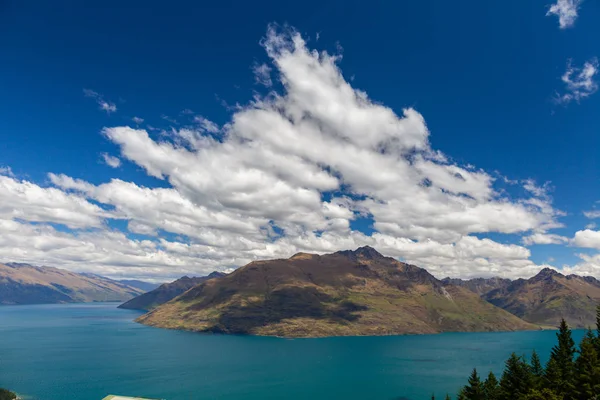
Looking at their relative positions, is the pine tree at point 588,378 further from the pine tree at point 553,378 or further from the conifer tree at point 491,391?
the conifer tree at point 491,391

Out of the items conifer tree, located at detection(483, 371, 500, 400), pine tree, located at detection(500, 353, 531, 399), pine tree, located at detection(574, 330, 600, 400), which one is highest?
pine tree, located at detection(574, 330, 600, 400)

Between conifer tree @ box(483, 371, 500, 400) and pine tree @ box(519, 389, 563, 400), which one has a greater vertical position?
pine tree @ box(519, 389, 563, 400)

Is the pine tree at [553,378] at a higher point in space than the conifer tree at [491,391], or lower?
higher

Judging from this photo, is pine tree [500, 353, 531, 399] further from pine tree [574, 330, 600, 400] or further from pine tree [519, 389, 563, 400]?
pine tree [574, 330, 600, 400]

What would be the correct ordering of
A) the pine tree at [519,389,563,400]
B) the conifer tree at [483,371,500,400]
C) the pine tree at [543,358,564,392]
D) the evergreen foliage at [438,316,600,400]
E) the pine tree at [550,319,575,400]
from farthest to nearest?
the conifer tree at [483,371,500,400], the pine tree at [543,358,564,392], the pine tree at [550,319,575,400], the evergreen foliage at [438,316,600,400], the pine tree at [519,389,563,400]

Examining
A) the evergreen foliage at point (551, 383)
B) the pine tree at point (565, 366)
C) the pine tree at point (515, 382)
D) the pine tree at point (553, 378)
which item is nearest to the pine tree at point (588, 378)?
the evergreen foliage at point (551, 383)

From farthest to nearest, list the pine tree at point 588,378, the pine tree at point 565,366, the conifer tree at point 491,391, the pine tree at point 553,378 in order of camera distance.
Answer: the conifer tree at point 491,391 < the pine tree at point 553,378 < the pine tree at point 565,366 < the pine tree at point 588,378

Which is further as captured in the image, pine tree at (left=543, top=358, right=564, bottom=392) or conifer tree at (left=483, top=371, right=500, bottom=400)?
conifer tree at (left=483, top=371, right=500, bottom=400)

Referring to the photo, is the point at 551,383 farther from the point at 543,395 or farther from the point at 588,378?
the point at 543,395

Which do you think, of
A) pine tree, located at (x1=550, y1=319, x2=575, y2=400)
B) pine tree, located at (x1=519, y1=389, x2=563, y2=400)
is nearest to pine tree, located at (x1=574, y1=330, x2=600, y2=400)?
pine tree, located at (x1=550, y1=319, x2=575, y2=400)

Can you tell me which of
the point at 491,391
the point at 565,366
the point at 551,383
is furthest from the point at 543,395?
the point at 565,366

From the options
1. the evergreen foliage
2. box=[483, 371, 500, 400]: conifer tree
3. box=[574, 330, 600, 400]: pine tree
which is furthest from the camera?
box=[483, 371, 500, 400]: conifer tree

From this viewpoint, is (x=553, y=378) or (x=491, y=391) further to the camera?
(x=491, y=391)

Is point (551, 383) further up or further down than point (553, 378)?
further down
